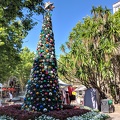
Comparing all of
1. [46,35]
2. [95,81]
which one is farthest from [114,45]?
[46,35]

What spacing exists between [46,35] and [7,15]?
4227 millimetres

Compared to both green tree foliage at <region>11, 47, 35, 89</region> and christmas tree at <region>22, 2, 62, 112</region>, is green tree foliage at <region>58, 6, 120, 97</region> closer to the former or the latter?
christmas tree at <region>22, 2, 62, 112</region>

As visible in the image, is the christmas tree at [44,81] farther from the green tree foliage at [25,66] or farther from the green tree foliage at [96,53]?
the green tree foliage at [25,66]

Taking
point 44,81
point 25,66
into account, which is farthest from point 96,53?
point 25,66

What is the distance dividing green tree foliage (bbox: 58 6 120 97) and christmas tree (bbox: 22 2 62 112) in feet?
19.4

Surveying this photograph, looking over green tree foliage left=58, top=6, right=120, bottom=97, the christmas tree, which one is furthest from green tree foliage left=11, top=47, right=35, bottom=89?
the christmas tree

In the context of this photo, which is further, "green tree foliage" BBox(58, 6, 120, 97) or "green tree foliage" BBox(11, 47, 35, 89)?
"green tree foliage" BBox(11, 47, 35, 89)

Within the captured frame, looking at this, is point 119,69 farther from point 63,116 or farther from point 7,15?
point 7,15

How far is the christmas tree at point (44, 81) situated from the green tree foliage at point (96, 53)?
5907 mm

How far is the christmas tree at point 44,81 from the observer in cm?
872

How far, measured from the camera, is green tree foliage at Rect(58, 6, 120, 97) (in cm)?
1515

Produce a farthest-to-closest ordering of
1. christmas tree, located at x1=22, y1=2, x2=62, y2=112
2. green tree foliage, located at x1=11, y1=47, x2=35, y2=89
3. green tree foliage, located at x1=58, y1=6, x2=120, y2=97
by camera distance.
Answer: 1. green tree foliage, located at x1=11, y1=47, x2=35, y2=89
2. green tree foliage, located at x1=58, y1=6, x2=120, y2=97
3. christmas tree, located at x1=22, y1=2, x2=62, y2=112

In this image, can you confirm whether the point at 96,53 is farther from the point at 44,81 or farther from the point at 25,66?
the point at 25,66

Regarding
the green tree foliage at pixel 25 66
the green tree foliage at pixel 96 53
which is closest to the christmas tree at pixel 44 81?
the green tree foliage at pixel 96 53
